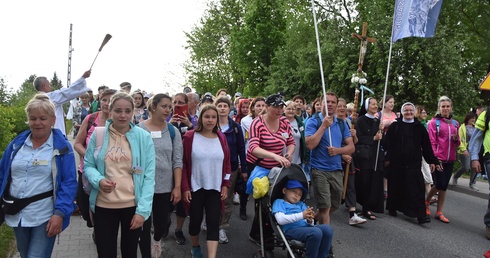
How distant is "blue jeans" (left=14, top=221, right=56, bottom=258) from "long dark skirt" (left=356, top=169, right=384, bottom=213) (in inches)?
211

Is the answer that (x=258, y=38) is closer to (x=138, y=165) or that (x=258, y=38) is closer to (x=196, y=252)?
(x=196, y=252)

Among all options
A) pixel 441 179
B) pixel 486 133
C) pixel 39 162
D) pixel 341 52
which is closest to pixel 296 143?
pixel 441 179

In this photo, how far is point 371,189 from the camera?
23.5 feet

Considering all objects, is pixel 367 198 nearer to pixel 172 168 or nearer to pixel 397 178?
pixel 397 178

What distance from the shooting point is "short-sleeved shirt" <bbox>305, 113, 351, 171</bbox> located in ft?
18.1

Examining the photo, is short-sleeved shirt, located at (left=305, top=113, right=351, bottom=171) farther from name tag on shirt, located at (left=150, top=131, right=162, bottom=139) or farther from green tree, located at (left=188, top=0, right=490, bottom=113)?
green tree, located at (left=188, top=0, right=490, bottom=113)

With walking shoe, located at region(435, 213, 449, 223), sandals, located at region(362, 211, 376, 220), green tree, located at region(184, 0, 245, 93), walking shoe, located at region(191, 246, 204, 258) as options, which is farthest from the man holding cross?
green tree, located at region(184, 0, 245, 93)

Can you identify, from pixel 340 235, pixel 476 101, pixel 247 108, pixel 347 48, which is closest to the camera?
pixel 340 235

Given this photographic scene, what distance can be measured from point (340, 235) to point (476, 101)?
15779mm

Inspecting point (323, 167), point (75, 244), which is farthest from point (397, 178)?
point (75, 244)

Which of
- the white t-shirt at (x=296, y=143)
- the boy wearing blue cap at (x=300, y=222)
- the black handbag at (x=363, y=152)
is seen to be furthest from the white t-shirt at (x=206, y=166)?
the black handbag at (x=363, y=152)

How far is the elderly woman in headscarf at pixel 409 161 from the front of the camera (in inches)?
274

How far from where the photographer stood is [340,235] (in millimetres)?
6152

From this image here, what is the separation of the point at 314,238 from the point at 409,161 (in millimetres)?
3742
